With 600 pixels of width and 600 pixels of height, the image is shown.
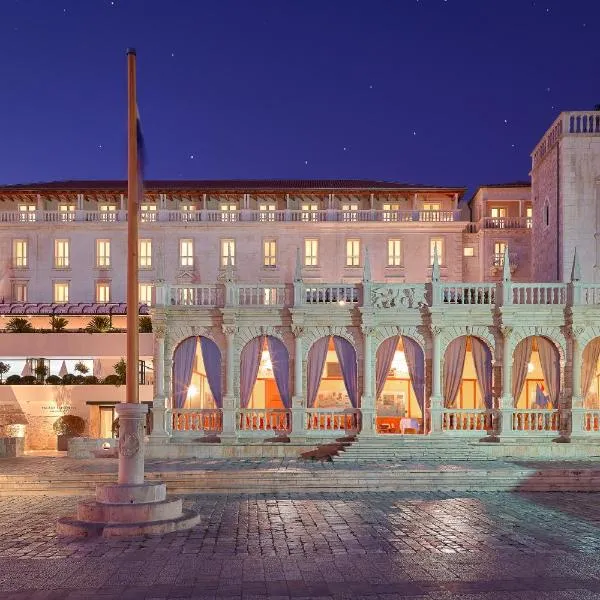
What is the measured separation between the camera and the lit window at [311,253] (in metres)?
49.5

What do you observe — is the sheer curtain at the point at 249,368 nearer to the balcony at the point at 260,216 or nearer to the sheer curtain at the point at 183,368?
the sheer curtain at the point at 183,368

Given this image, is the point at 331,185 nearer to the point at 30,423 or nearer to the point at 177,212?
the point at 177,212

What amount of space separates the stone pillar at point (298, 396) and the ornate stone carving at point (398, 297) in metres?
2.86

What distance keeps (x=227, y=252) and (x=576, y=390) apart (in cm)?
2960

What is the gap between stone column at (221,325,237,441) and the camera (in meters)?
24.8

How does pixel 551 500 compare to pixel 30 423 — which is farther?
pixel 30 423

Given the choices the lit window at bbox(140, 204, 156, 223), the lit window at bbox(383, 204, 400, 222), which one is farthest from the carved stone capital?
the lit window at bbox(383, 204, 400, 222)

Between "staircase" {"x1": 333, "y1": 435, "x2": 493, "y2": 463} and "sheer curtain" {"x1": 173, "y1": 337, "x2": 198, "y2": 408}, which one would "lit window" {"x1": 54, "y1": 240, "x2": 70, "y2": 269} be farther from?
"staircase" {"x1": 333, "y1": 435, "x2": 493, "y2": 463}

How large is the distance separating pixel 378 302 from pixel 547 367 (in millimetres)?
6339

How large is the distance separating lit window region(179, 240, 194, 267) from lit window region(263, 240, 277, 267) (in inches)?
197

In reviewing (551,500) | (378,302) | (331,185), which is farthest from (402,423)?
(331,185)

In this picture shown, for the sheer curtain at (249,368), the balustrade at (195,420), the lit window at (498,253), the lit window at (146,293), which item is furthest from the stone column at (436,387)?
the lit window at (146,293)

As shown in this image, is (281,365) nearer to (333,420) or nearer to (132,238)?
(333,420)

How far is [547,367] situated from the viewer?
998 inches
